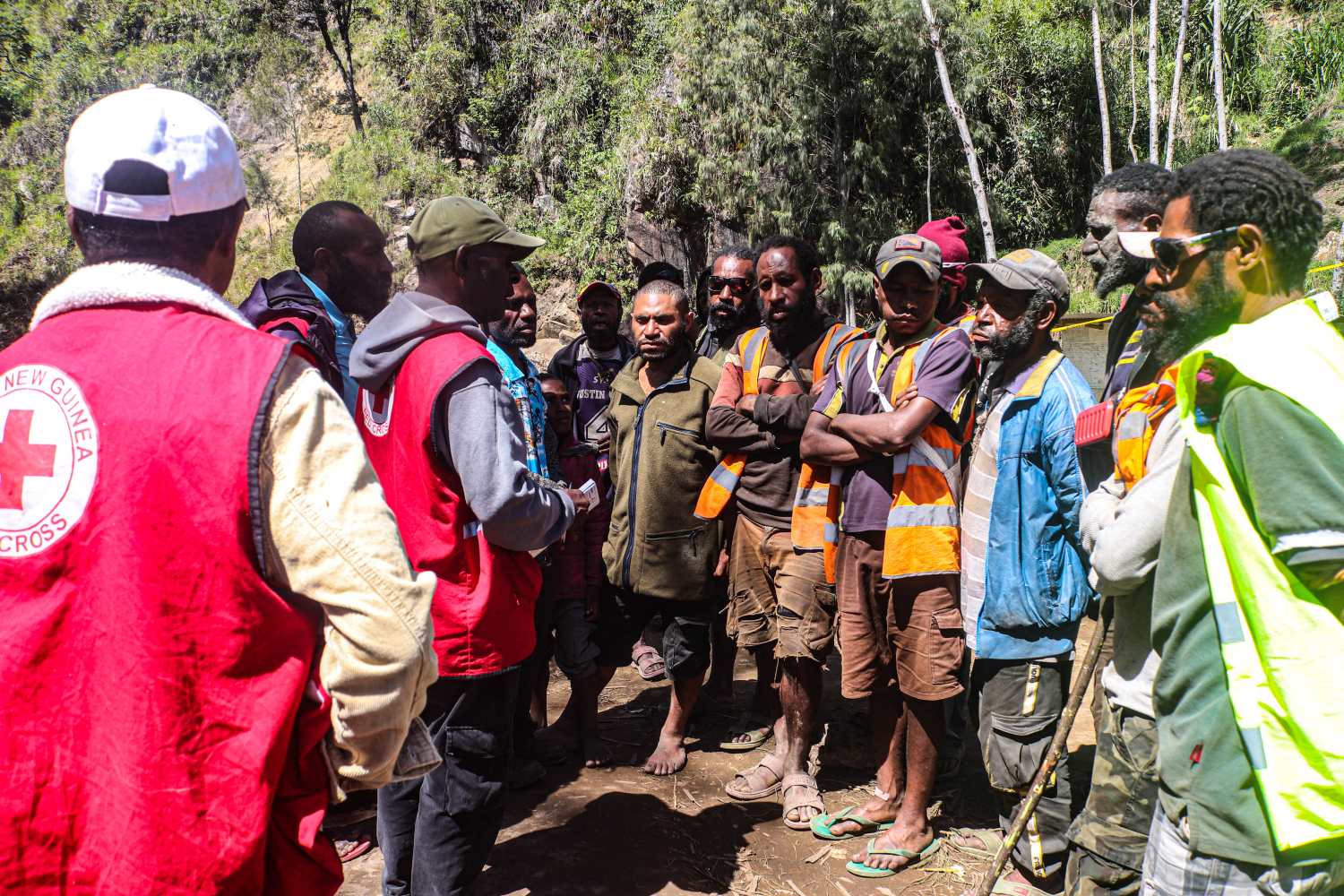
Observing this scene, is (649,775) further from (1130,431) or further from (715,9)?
(715,9)

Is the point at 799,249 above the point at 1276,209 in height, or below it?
above

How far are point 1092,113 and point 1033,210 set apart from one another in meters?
3.41

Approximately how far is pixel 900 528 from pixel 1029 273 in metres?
1.10

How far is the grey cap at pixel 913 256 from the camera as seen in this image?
3.63 m

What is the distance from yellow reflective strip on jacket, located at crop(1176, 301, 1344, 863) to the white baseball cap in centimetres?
184

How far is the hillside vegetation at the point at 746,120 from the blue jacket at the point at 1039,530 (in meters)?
15.7

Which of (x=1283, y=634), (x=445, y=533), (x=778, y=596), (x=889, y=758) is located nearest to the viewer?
(x=1283, y=634)

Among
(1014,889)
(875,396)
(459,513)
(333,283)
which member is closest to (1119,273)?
(875,396)

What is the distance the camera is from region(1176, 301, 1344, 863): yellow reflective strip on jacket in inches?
60.9

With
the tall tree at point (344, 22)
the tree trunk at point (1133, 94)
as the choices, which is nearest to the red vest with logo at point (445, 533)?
the tree trunk at point (1133, 94)

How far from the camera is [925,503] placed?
356cm

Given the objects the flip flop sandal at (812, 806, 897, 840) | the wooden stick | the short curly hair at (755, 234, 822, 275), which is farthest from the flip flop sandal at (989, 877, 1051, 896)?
the short curly hair at (755, 234, 822, 275)

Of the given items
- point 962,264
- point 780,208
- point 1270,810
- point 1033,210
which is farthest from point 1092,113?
point 1270,810

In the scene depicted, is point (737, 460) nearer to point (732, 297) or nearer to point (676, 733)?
point (732, 297)
